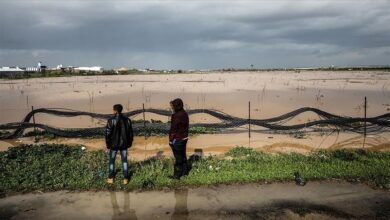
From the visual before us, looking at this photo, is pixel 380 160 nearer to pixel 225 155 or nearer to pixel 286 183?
pixel 286 183

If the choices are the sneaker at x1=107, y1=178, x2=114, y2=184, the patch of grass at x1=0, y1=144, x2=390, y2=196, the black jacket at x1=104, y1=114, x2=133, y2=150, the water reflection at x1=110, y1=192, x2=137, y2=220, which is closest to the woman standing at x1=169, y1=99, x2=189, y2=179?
the patch of grass at x1=0, y1=144, x2=390, y2=196

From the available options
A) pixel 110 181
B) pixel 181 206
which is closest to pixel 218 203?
pixel 181 206

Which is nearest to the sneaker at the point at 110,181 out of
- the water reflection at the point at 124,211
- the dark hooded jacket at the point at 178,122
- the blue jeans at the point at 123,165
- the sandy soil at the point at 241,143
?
the blue jeans at the point at 123,165

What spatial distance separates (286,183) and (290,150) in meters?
3.85

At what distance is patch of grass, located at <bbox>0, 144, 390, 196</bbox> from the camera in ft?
28.2

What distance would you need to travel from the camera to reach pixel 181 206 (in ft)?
24.0

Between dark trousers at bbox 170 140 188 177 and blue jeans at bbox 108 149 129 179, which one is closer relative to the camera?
blue jeans at bbox 108 149 129 179

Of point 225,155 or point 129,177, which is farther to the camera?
point 225,155

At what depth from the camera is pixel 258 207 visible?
23.6ft

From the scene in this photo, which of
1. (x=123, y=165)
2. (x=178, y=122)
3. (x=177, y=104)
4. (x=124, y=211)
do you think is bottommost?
(x=124, y=211)

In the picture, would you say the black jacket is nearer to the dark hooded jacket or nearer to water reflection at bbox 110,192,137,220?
the dark hooded jacket

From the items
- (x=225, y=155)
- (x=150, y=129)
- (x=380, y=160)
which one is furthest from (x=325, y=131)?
(x=150, y=129)

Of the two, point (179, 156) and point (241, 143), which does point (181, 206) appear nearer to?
point (179, 156)

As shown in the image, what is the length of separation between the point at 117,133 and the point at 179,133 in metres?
1.49
